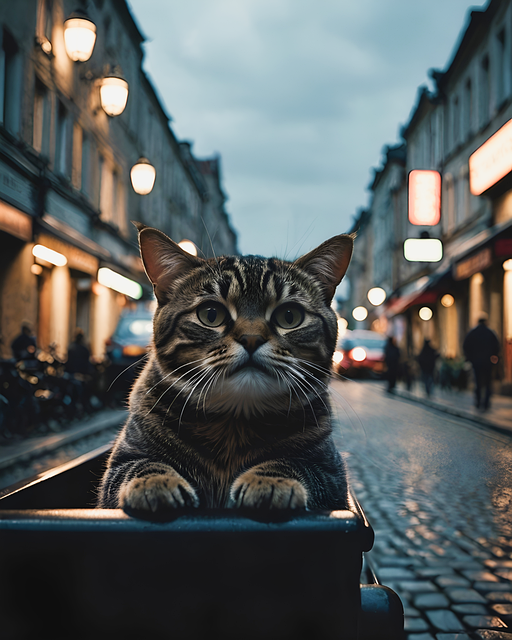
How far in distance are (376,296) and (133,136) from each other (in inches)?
495

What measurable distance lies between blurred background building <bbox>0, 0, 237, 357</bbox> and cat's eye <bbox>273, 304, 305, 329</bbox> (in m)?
0.58

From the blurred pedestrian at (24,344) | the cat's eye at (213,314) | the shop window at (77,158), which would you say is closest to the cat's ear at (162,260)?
the cat's eye at (213,314)

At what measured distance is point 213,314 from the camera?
1.66 metres

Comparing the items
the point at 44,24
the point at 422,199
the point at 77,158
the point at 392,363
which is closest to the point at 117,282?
the point at 77,158

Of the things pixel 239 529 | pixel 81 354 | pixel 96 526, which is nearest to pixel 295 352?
pixel 239 529

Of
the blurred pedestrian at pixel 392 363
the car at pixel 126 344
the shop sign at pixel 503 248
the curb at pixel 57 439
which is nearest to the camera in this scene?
the curb at pixel 57 439

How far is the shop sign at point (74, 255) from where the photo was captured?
14108 mm

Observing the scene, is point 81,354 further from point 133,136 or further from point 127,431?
point 133,136

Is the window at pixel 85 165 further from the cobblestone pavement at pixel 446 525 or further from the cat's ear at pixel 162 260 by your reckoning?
the cat's ear at pixel 162 260

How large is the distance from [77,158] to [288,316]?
1630cm

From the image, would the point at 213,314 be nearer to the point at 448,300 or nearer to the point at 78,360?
the point at 78,360

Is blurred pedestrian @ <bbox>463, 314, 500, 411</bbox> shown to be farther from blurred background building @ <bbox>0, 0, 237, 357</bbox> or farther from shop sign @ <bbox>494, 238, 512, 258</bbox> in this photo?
blurred background building @ <bbox>0, 0, 237, 357</bbox>

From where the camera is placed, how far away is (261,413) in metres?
1.55

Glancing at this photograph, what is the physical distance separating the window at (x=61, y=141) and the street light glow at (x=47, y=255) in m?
2.03
